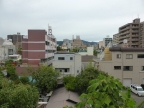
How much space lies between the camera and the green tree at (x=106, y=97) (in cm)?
276

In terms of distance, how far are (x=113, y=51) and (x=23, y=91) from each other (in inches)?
597

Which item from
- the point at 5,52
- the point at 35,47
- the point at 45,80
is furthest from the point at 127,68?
the point at 5,52

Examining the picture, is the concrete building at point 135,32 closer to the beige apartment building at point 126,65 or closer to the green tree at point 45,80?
the beige apartment building at point 126,65

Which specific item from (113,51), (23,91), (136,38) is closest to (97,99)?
(23,91)

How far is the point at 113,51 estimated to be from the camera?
22.5 metres

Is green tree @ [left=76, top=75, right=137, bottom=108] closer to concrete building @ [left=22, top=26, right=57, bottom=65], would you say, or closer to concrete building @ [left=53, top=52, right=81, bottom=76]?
concrete building @ [left=53, top=52, right=81, bottom=76]

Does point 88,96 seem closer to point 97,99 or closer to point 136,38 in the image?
point 97,99

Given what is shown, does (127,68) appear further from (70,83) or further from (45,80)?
(45,80)

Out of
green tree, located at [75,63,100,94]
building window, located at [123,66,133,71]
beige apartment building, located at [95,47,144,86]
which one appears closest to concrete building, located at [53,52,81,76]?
beige apartment building, located at [95,47,144,86]

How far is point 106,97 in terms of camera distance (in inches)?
110

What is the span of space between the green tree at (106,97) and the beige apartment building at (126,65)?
19.9 meters

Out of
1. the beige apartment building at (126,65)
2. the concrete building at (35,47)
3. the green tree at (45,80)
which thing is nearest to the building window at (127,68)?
the beige apartment building at (126,65)

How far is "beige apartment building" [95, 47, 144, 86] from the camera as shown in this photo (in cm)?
2261

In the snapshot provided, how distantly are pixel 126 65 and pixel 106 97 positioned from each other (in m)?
21.1
